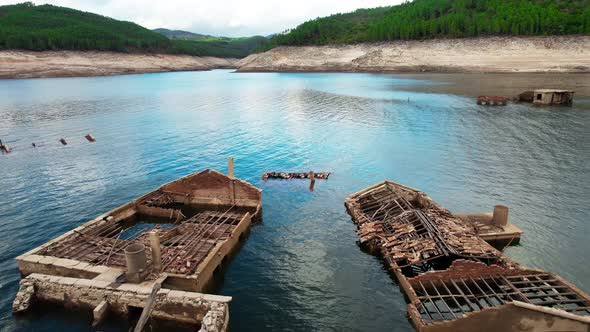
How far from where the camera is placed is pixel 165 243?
22.0 m

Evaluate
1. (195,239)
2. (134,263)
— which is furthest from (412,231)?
(134,263)

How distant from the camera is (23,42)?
15062 cm

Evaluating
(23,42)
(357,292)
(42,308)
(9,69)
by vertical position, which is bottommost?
(357,292)

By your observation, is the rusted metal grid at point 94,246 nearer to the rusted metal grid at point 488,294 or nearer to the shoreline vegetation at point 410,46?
the rusted metal grid at point 488,294

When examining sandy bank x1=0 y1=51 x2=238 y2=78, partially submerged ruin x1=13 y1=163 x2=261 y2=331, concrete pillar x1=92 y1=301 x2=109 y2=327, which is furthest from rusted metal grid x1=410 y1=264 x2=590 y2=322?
sandy bank x1=0 y1=51 x2=238 y2=78

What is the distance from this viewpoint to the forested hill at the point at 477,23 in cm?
13362

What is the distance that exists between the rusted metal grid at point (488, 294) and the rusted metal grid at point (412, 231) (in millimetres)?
1532

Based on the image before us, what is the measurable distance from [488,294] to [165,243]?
17193 millimetres

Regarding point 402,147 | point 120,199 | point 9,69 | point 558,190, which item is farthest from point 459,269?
point 9,69

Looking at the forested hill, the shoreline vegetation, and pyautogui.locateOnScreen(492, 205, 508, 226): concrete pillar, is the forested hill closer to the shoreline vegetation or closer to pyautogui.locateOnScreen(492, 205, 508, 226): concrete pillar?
the shoreline vegetation

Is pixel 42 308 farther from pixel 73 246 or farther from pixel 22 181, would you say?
pixel 22 181

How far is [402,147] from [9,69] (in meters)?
156

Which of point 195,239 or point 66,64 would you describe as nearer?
point 195,239

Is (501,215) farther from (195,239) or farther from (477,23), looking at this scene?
(477,23)
